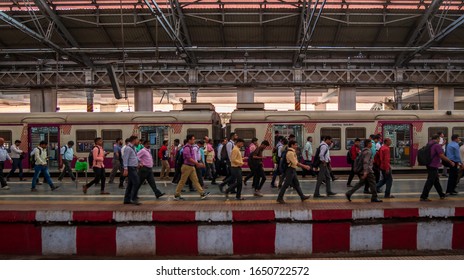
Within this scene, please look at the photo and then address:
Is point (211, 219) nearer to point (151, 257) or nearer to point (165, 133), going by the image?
point (151, 257)

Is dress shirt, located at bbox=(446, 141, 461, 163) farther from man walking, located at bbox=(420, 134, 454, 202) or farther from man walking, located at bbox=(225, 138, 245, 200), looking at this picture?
man walking, located at bbox=(225, 138, 245, 200)

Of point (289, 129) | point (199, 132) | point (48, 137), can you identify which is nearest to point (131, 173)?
point (199, 132)

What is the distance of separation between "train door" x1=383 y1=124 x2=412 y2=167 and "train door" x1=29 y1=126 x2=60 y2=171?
48.8 ft

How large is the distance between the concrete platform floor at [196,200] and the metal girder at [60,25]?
1127 cm

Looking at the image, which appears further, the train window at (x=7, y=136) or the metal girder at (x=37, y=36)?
the train window at (x=7, y=136)

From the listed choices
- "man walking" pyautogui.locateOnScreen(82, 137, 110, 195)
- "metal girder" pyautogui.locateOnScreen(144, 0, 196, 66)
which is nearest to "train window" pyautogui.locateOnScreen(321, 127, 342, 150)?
"metal girder" pyautogui.locateOnScreen(144, 0, 196, 66)

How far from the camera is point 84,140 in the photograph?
677 inches

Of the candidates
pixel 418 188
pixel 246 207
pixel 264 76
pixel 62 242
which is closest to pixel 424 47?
pixel 264 76

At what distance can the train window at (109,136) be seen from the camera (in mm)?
17156

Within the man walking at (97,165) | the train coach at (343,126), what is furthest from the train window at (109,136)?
the man walking at (97,165)

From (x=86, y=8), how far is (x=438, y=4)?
18935 mm

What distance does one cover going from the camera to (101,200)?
31.9 feet

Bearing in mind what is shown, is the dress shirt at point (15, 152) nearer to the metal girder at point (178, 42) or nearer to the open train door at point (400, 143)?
the metal girder at point (178, 42)

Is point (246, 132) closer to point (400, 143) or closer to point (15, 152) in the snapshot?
point (400, 143)
